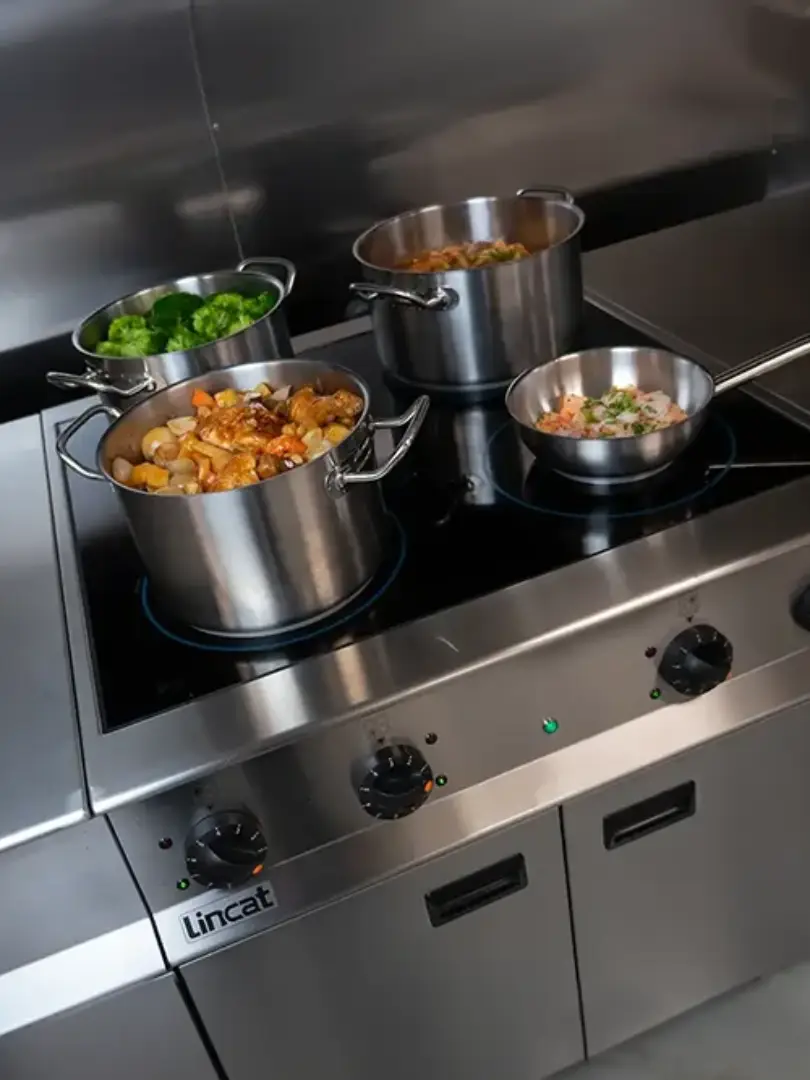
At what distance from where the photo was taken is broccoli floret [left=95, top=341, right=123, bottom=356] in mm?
1023

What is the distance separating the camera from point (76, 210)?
117 cm

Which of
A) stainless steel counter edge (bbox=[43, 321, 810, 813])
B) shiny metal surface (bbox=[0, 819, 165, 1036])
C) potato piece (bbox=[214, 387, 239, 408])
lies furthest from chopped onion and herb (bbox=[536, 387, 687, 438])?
shiny metal surface (bbox=[0, 819, 165, 1036])

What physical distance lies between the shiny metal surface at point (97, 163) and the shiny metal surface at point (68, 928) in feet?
2.32

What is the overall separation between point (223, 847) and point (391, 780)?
0.40ft

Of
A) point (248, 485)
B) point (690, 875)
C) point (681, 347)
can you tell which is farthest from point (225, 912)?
point (681, 347)

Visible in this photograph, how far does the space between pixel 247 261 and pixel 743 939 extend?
87 centimetres

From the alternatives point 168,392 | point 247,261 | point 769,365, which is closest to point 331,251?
point 247,261

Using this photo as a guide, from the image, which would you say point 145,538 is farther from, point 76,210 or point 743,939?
point 743,939

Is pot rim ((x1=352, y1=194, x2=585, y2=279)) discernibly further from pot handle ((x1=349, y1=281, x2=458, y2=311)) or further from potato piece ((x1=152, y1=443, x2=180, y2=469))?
potato piece ((x1=152, y1=443, x2=180, y2=469))

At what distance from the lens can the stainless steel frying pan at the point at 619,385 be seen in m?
0.83

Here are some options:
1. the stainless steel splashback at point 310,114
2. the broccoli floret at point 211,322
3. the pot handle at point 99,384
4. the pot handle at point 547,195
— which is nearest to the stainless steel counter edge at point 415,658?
the pot handle at point 99,384

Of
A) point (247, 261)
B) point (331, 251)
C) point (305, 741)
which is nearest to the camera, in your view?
point (305, 741)

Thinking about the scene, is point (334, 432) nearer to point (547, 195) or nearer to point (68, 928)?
point (68, 928)

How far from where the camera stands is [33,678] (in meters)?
0.78
